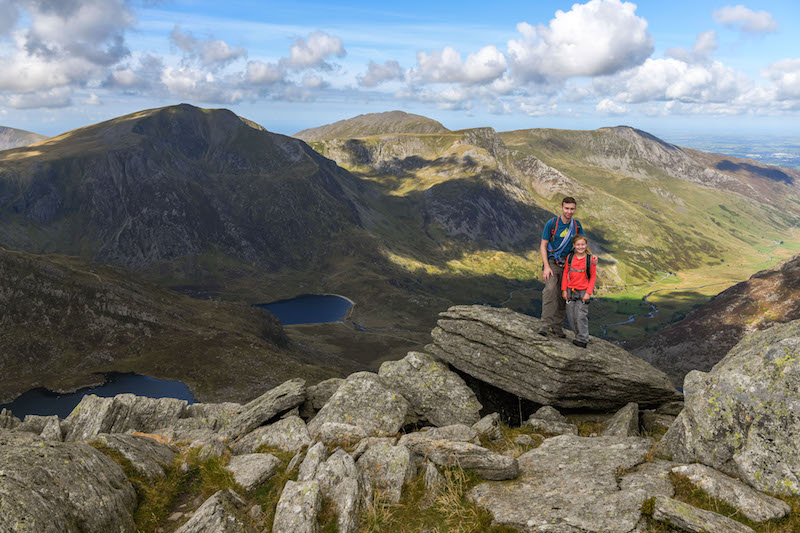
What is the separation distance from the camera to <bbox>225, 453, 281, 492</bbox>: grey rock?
15.0 m

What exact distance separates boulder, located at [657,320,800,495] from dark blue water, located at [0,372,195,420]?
115 metres

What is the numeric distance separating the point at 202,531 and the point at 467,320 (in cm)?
1793

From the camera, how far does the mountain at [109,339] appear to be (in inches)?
4636

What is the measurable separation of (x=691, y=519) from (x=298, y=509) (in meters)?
10.3

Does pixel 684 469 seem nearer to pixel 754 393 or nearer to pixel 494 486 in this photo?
pixel 754 393

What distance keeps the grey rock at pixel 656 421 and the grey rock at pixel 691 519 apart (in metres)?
9.85

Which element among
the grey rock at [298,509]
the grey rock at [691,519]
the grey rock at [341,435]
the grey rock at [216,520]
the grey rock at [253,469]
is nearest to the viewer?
the grey rock at [691,519]

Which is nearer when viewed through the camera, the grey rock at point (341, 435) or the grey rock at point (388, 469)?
Result: the grey rock at point (388, 469)

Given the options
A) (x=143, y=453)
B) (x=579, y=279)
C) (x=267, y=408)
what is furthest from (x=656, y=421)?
(x=143, y=453)

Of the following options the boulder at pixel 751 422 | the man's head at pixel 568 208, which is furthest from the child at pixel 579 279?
the boulder at pixel 751 422

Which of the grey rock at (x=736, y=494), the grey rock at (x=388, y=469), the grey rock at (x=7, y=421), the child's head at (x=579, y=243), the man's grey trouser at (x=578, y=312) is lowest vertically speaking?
the grey rock at (x=7, y=421)

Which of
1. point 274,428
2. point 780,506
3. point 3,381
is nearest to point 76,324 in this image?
point 3,381

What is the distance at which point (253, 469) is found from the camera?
15789 mm

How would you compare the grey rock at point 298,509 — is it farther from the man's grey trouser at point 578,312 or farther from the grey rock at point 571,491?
the man's grey trouser at point 578,312
